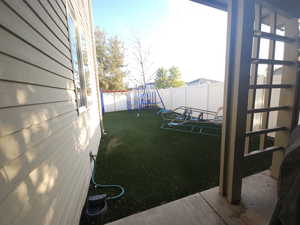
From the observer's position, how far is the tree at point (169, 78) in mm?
20797

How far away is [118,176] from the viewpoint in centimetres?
219

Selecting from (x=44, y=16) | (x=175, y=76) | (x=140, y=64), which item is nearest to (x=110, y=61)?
(x=140, y=64)

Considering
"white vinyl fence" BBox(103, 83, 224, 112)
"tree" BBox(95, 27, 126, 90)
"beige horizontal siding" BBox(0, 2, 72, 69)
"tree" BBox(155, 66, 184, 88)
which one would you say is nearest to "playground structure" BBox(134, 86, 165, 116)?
"white vinyl fence" BBox(103, 83, 224, 112)

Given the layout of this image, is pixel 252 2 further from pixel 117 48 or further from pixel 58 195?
pixel 117 48

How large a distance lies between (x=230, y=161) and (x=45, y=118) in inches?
71.6

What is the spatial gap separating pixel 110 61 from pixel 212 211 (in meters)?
14.4

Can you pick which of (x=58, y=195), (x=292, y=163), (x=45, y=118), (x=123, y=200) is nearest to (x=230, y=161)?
(x=292, y=163)

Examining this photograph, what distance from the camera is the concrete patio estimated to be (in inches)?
50.9

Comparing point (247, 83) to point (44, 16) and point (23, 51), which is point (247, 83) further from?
point (44, 16)

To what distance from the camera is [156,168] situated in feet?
7.73

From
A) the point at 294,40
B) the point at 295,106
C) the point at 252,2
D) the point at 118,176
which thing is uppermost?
the point at 252,2

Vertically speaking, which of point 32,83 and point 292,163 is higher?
point 32,83

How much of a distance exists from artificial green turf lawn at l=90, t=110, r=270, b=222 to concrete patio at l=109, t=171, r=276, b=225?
17 cm

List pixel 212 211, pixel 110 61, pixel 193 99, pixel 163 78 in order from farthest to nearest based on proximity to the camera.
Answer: pixel 163 78 → pixel 110 61 → pixel 193 99 → pixel 212 211
